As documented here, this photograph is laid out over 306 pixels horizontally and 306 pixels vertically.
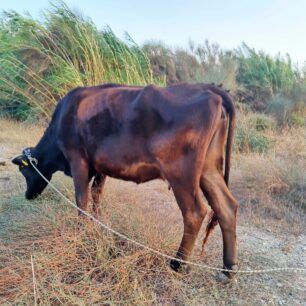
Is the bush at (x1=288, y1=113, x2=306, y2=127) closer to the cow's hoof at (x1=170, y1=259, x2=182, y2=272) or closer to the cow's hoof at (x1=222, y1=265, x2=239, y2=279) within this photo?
the cow's hoof at (x1=222, y1=265, x2=239, y2=279)

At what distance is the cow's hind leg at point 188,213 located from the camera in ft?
10.6

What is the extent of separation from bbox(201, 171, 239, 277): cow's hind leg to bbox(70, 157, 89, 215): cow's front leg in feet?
3.87

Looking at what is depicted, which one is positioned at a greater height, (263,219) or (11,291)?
(11,291)

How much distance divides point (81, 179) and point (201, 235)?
54.8 inches

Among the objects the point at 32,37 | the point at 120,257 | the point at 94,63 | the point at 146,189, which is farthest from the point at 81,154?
the point at 32,37

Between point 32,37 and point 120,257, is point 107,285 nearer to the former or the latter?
point 120,257

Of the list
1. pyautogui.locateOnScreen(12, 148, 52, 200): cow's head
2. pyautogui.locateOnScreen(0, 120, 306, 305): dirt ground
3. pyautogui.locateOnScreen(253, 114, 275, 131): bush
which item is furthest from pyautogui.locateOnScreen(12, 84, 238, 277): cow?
pyautogui.locateOnScreen(253, 114, 275, 131): bush

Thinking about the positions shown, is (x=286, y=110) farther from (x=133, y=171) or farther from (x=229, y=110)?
(x=133, y=171)

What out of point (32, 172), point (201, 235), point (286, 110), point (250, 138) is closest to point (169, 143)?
point (201, 235)

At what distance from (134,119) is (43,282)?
1.45 meters

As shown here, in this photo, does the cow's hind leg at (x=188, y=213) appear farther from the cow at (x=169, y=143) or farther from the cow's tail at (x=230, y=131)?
the cow's tail at (x=230, y=131)

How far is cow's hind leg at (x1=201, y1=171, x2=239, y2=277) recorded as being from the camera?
3.37 m

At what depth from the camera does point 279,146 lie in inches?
307

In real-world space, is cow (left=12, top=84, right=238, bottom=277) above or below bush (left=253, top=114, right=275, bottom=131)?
above
